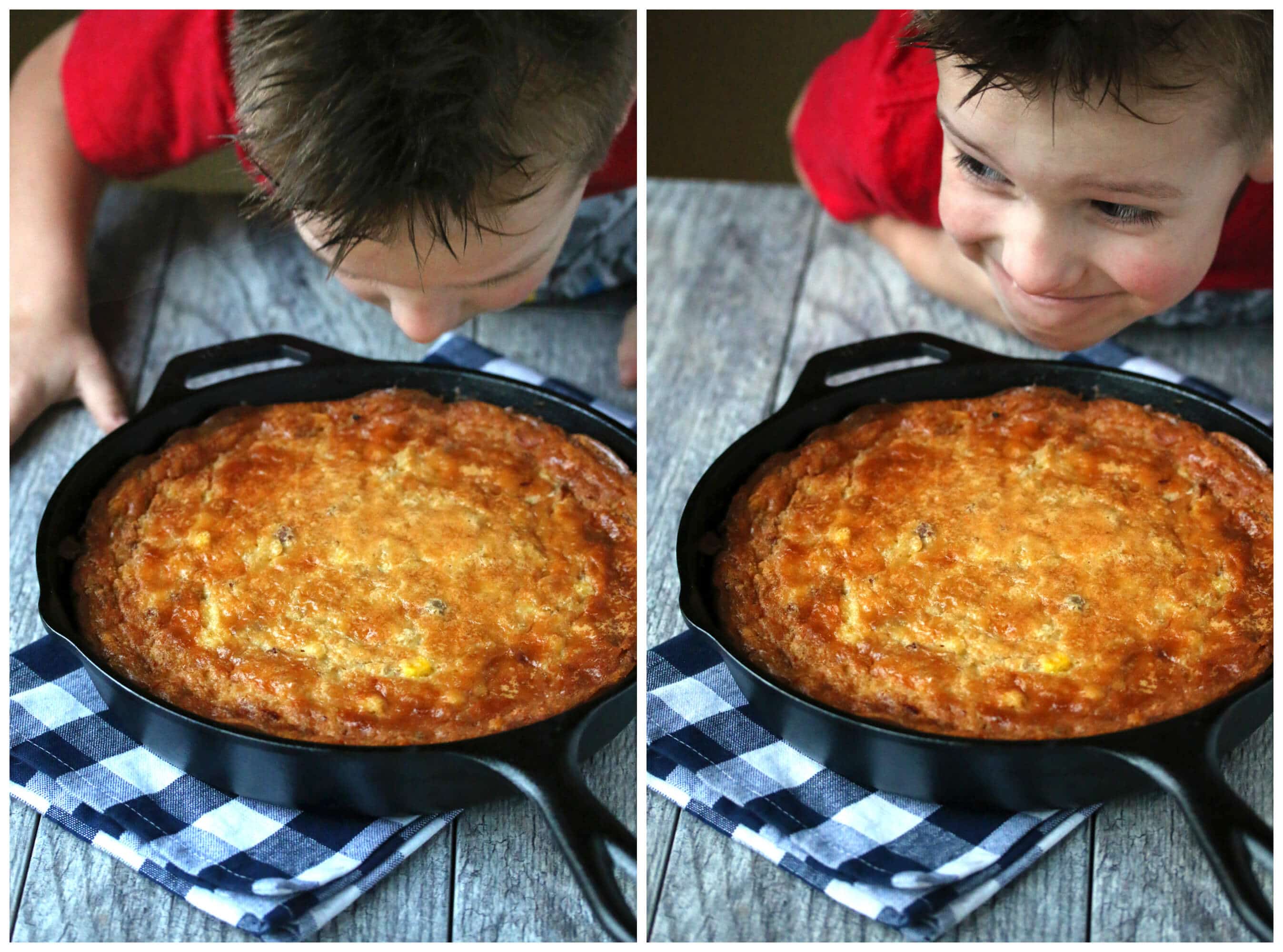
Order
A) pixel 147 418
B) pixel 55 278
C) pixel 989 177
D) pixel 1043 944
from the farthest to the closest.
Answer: pixel 55 278 → pixel 147 418 → pixel 989 177 → pixel 1043 944

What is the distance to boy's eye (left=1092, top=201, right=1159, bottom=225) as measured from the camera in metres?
1.53

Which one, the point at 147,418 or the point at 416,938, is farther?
the point at 147,418

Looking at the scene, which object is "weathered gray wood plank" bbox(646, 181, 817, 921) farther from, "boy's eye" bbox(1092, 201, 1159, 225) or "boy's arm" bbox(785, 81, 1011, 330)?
"boy's eye" bbox(1092, 201, 1159, 225)

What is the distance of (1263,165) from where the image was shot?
1.57 m

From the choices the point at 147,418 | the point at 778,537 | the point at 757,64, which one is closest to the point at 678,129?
the point at 757,64

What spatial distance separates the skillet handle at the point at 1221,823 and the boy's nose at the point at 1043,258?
57 centimetres

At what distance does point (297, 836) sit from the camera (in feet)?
4.58

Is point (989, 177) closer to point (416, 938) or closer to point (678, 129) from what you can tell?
point (678, 129)

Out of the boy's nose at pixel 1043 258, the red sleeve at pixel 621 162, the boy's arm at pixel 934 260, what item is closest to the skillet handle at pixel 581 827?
the red sleeve at pixel 621 162

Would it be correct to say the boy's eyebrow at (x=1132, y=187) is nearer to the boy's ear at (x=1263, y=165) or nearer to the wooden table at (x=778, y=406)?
the boy's ear at (x=1263, y=165)

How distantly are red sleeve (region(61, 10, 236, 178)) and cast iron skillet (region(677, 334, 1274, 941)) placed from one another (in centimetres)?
77

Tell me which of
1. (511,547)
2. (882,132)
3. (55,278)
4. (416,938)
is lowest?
(416,938)

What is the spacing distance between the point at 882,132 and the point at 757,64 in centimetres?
24

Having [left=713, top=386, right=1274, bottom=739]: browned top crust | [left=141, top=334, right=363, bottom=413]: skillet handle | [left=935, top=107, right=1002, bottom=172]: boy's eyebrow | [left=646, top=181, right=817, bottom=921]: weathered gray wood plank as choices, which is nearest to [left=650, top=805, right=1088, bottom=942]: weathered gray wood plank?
[left=713, top=386, right=1274, bottom=739]: browned top crust
